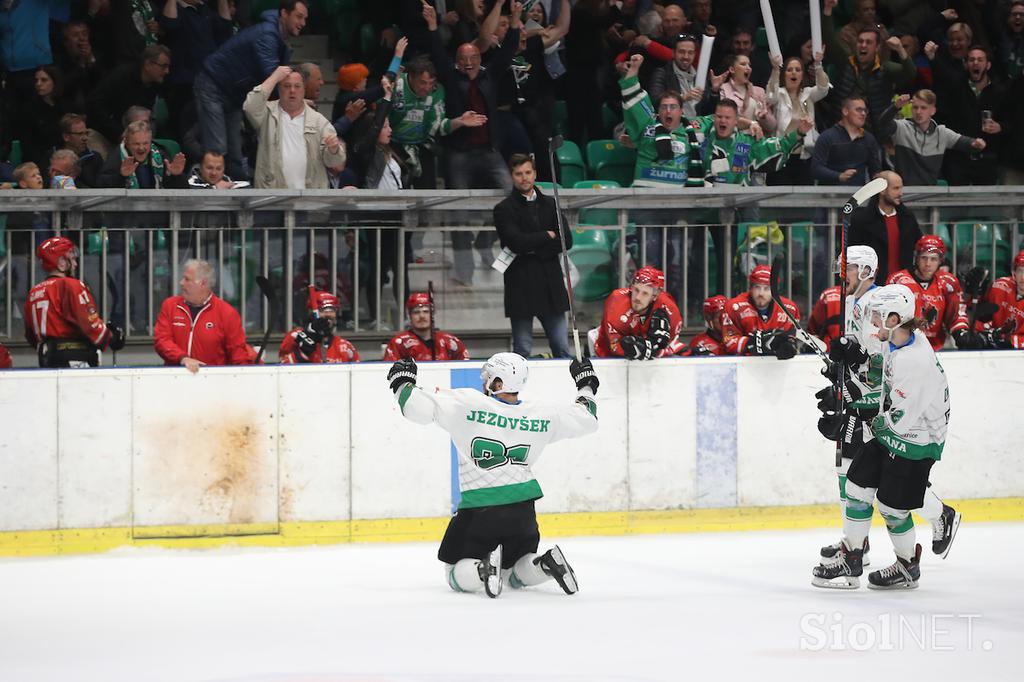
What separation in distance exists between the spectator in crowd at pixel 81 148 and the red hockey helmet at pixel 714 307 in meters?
4.07

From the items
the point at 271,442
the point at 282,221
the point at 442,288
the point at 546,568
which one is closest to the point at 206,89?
the point at 282,221

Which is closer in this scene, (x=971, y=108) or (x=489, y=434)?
(x=489, y=434)

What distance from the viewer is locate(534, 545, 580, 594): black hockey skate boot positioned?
7.23m

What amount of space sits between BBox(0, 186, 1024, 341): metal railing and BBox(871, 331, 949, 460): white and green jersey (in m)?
3.36

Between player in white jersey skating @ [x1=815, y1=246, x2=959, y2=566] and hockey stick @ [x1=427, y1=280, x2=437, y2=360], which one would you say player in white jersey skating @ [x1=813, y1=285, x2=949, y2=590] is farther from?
hockey stick @ [x1=427, y1=280, x2=437, y2=360]

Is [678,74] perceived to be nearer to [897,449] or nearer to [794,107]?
[794,107]

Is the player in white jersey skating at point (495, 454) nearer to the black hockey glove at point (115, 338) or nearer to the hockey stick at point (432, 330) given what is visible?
the hockey stick at point (432, 330)

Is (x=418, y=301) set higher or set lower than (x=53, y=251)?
lower

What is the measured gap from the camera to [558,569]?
7.23 m

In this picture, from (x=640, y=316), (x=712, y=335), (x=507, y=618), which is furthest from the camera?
(x=712, y=335)

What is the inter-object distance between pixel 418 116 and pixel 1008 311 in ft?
14.1

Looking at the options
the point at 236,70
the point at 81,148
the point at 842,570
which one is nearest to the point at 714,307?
the point at 842,570

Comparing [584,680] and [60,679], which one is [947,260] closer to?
[584,680]

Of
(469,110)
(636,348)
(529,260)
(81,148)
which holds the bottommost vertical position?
(636,348)
